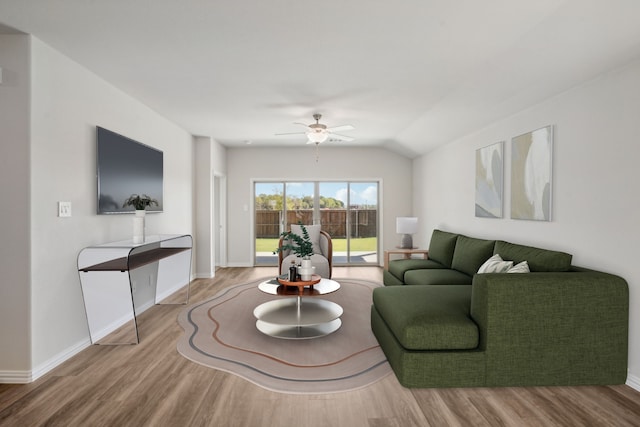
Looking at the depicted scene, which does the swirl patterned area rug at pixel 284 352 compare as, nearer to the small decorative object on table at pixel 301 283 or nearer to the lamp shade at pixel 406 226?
the small decorative object on table at pixel 301 283

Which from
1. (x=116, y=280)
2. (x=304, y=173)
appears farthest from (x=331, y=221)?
(x=116, y=280)

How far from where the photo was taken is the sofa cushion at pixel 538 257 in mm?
2812

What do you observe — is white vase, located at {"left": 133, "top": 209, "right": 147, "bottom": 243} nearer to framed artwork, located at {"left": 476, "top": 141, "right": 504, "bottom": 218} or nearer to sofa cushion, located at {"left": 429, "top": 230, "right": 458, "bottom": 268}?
sofa cushion, located at {"left": 429, "top": 230, "right": 458, "bottom": 268}

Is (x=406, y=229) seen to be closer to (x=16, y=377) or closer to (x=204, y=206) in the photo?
(x=204, y=206)

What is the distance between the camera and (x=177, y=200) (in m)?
5.43

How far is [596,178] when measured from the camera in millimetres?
2789

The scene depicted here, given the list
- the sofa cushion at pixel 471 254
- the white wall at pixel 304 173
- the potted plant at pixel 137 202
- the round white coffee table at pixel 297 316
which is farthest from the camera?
the white wall at pixel 304 173

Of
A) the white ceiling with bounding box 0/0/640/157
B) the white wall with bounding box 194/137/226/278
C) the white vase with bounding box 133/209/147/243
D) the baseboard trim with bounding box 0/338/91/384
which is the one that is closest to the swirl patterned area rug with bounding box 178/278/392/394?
the baseboard trim with bounding box 0/338/91/384

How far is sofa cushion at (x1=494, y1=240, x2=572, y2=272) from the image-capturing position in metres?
2.81

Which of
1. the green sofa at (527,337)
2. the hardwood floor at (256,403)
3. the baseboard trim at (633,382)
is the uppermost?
the green sofa at (527,337)

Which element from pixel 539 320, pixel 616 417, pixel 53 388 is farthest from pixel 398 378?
pixel 53 388

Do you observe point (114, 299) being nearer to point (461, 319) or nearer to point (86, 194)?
point (86, 194)

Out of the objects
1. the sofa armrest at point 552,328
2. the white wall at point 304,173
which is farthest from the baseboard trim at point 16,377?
the white wall at point 304,173

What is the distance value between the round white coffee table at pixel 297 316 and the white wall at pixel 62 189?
1.64m
